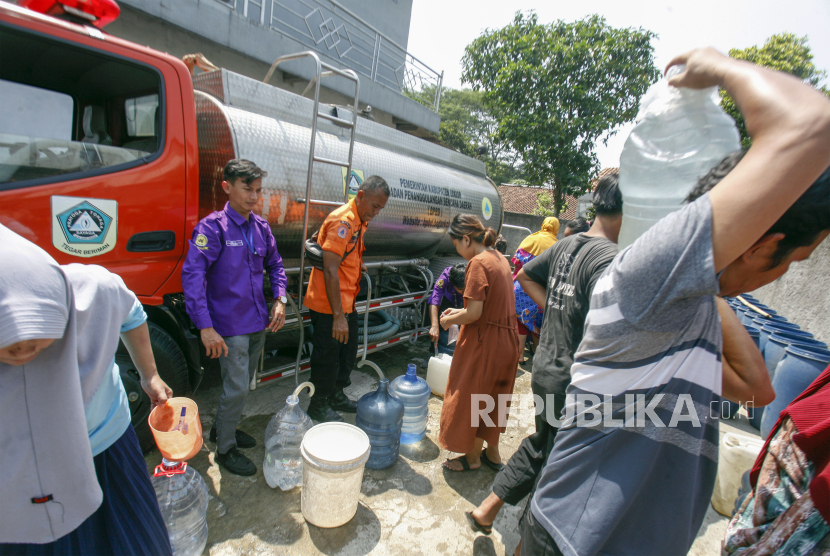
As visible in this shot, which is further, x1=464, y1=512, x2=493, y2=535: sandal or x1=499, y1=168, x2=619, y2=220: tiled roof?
x1=499, y1=168, x2=619, y2=220: tiled roof

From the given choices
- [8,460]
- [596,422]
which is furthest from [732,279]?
[8,460]

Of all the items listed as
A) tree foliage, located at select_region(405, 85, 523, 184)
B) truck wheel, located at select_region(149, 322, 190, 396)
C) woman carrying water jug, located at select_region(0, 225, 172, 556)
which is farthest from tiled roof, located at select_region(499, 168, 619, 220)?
woman carrying water jug, located at select_region(0, 225, 172, 556)

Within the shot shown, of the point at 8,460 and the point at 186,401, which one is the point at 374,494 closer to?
the point at 186,401

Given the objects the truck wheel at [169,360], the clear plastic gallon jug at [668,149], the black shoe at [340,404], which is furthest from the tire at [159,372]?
the clear plastic gallon jug at [668,149]

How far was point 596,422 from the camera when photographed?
39.0 inches

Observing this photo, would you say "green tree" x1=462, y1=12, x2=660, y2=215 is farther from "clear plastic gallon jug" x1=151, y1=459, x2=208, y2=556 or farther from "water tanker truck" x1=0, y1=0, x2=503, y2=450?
"clear plastic gallon jug" x1=151, y1=459, x2=208, y2=556

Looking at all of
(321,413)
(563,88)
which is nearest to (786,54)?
(563,88)

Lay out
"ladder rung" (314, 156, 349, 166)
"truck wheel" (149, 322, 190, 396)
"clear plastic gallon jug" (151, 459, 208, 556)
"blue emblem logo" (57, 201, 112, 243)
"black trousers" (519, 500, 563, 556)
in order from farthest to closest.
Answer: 1. "ladder rung" (314, 156, 349, 166)
2. "truck wheel" (149, 322, 190, 396)
3. "blue emblem logo" (57, 201, 112, 243)
4. "clear plastic gallon jug" (151, 459, 208, 556)
5. "black trousers" (519, 500, 563, 556)

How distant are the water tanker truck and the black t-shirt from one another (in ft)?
6.50

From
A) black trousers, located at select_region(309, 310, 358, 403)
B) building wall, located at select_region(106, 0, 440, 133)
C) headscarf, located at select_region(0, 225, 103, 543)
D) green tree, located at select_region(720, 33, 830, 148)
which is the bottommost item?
black trousers, located at select_region(309, 310, 358, 403)

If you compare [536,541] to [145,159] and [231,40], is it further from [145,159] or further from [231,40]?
[231,40]

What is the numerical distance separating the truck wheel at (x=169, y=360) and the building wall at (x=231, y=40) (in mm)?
4607

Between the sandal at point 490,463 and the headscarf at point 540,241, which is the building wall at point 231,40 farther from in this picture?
the sandal at point 490,463

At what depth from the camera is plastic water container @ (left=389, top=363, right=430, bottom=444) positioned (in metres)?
3.17
